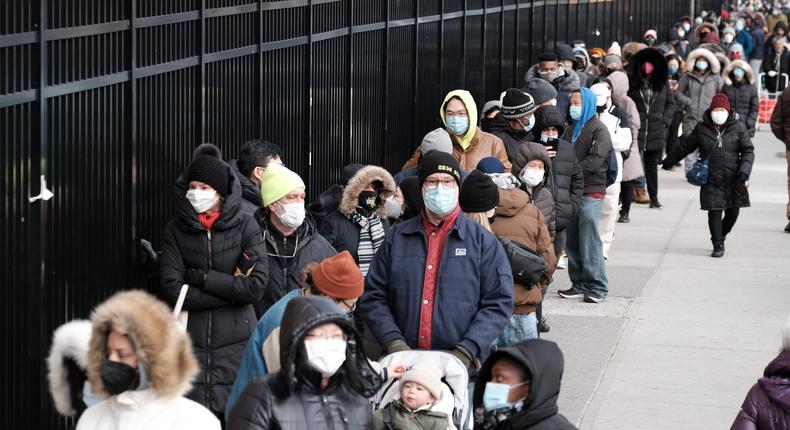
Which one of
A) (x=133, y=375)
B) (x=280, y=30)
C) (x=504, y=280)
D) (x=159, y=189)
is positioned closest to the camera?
(x=133, y=375)

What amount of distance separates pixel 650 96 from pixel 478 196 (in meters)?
11.5

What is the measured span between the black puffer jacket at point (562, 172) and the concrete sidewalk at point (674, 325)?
101 centimetres

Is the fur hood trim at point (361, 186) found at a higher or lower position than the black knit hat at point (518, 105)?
lower

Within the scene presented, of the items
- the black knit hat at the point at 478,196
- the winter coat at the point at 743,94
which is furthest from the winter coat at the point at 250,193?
the winter coat at the point at 743,94

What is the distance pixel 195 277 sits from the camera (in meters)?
8.17

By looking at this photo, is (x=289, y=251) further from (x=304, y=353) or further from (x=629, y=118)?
(x=629, y=118)

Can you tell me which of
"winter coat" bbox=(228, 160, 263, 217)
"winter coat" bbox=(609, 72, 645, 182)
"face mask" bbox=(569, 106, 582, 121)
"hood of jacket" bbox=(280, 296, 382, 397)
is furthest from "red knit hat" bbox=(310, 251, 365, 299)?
"winter coat" bbox=(609, 72, 645, 182)

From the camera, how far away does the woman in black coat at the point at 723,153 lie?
16422 millimetres

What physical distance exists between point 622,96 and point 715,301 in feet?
15.6

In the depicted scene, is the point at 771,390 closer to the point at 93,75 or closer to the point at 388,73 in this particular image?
the point at 93,75

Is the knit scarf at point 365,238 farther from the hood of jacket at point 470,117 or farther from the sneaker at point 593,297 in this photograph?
the sneaker at point 593,297

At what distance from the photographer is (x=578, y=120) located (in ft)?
47.5

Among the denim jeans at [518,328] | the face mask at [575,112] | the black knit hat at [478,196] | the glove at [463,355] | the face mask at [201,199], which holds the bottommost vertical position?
the denim jeans at [518,328]

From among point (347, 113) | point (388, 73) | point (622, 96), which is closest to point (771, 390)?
point (347, 113)
